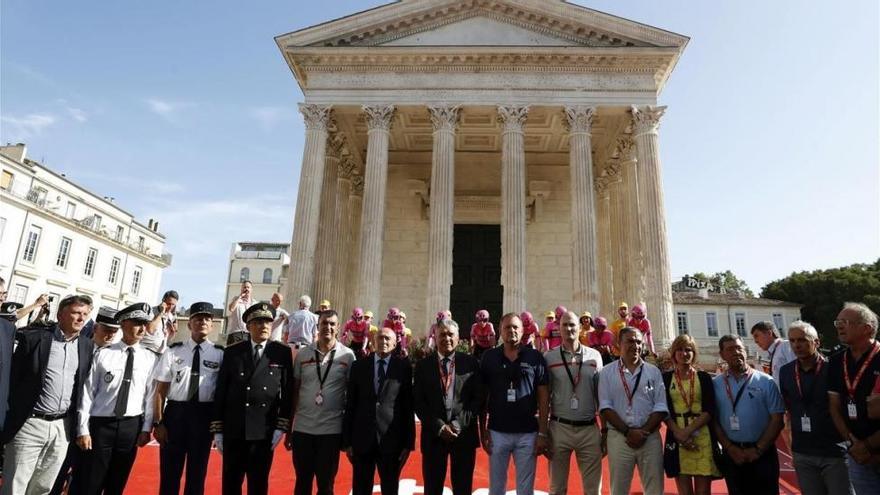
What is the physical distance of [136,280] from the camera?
140 ft

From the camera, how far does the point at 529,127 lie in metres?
22.5

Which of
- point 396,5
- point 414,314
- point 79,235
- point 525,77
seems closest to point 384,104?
point 396,5

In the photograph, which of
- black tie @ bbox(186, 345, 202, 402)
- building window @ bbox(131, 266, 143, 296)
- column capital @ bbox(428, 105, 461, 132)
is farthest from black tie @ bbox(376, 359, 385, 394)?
building window @ bbox(131, 266, 143, 296)

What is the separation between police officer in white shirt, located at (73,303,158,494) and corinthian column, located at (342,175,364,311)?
17.3 metres

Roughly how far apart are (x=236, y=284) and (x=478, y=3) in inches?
2079

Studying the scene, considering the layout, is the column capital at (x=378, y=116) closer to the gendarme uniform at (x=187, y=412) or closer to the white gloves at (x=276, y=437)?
the gendarme uniform at (x=187, y=412)

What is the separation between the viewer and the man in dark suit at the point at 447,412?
5070 millimetres

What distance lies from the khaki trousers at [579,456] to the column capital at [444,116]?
15.6 meters

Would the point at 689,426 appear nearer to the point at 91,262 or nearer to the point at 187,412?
the point at 187,412

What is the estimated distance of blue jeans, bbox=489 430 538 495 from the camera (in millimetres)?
5117

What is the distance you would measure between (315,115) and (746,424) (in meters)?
18.1

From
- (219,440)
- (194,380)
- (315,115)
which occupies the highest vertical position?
(315,115)

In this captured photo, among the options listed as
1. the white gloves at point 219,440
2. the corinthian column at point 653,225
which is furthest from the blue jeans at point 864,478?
the corinthian column at point 653,225

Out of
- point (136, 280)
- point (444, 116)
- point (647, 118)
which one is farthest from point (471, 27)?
point (136, 280)
